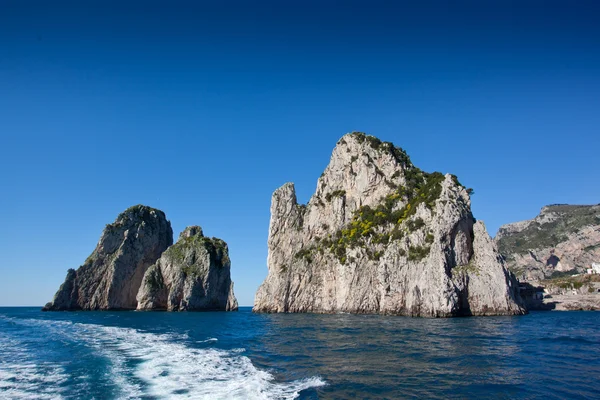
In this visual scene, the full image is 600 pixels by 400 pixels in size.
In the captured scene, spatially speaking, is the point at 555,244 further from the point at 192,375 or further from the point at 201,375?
the point at 192,375

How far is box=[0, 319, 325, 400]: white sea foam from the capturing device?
14.6 metres

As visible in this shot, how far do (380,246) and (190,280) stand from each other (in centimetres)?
6050

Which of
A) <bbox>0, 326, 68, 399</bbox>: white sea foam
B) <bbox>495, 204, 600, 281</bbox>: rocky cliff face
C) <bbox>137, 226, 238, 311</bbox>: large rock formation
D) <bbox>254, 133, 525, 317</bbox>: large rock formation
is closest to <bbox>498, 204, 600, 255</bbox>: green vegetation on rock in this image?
<bbox>495, 204, 600, 281</bbox>: rocky cliff face

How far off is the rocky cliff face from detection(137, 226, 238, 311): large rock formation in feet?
352

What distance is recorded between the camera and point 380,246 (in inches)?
2977

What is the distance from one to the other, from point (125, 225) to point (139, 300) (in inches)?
1042

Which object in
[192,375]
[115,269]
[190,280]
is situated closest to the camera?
[192,375]

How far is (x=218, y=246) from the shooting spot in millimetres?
120500

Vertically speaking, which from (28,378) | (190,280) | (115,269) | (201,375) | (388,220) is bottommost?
(201,375)

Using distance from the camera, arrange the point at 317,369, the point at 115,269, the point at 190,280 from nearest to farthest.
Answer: the point at 317,369 < the point at 190,280 < the point at 115,269

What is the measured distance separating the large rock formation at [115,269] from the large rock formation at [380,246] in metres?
52.3

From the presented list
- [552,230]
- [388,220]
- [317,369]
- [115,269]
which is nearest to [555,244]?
[552,230]

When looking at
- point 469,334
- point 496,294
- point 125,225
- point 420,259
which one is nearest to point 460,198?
point 420,259

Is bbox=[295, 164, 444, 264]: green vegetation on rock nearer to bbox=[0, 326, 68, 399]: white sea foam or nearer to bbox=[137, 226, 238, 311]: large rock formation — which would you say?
bbox=[137, 226, 238, 311]: large rock formation
